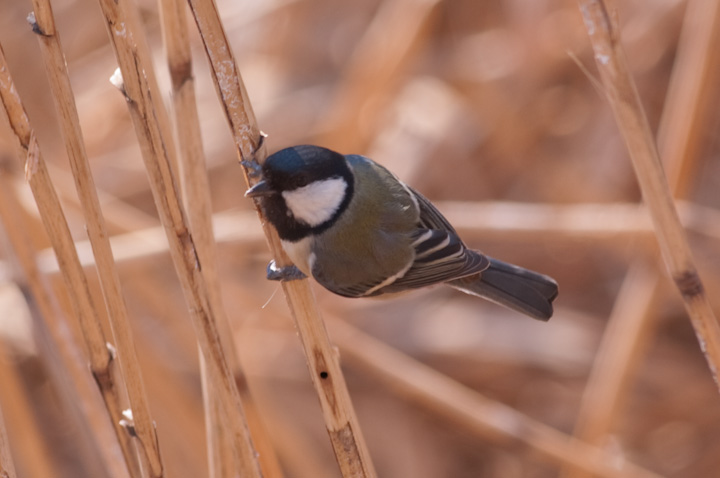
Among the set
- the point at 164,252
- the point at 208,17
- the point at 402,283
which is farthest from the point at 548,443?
the point at 208,17

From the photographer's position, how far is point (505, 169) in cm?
259

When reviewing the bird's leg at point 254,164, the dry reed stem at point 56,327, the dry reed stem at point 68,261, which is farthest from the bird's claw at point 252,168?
the dry reed stem at point 56,327

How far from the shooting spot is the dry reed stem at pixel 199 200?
2.96 ft

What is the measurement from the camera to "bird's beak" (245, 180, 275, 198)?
1.00 meters

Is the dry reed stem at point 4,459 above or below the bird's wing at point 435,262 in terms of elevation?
below

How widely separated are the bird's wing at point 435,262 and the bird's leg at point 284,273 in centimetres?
30

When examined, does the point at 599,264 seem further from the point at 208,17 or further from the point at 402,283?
the point at 208,17

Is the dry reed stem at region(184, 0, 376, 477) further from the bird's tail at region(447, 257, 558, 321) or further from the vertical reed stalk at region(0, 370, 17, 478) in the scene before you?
the bird's tail at region(447, 257, 558, 321)

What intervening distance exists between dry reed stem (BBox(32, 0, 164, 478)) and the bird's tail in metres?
0.68

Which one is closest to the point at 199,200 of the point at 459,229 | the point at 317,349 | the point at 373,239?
the point at 317,349

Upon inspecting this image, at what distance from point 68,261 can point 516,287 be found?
2.54ft

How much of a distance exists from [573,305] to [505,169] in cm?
50

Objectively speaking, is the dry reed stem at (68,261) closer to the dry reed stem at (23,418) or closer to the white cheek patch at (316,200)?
the white cheek patch at (316,200)

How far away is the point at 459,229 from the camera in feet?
5.16
